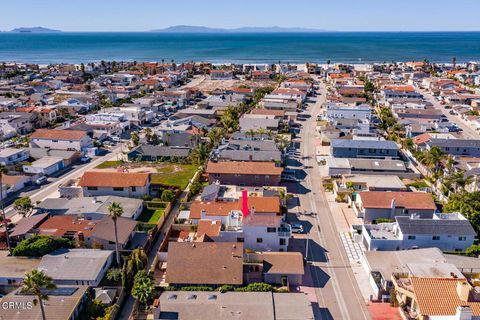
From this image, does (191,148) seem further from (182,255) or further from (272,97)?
(272,97)

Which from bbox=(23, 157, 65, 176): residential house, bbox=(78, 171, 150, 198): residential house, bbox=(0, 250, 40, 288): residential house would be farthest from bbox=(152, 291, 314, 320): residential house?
bbox=(23, 157, 65, 176): residential house

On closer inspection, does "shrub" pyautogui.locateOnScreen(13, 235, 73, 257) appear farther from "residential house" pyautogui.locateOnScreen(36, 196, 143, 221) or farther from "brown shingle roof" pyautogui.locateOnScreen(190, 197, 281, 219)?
"brown shingle roof" pyautogui.locateOnScreen(190, 197, 281, 219)

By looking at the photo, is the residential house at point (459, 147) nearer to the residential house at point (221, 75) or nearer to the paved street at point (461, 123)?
the paved street at point (461, 123)

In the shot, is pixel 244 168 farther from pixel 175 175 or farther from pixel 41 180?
pixel 41 180

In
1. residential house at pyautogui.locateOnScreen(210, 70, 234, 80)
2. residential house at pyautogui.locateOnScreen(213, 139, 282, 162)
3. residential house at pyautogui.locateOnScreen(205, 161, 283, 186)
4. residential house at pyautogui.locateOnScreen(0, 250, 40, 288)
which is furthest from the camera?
residential house at pyautogui.locateOnScreen(210, 70, 234, 80)

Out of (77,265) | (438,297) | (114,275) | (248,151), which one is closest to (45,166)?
(248,151)

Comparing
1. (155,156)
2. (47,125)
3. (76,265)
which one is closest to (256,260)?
(76,265)
